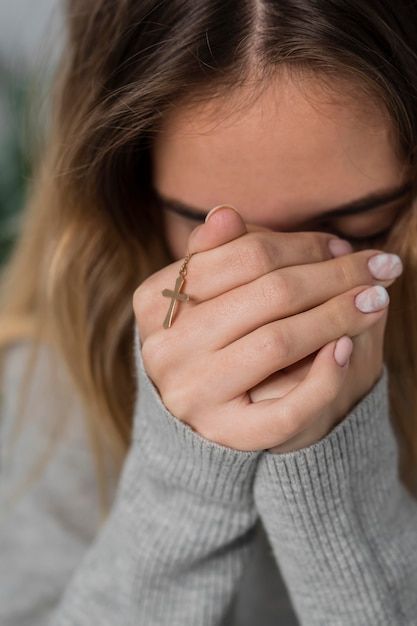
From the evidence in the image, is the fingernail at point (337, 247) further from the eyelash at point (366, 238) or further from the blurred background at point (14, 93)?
the blurred background at point (14, 93)

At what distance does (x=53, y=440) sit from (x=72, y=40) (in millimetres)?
603

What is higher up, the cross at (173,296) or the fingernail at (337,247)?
the cross at (173,296)

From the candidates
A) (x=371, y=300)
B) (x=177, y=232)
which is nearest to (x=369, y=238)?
(x=371, y=300)

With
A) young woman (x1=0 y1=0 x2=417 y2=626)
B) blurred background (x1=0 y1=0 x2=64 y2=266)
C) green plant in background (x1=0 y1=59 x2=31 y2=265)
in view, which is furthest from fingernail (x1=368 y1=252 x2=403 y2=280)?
green plant in background (x1=0 y1=59 x2=31 y2=265)

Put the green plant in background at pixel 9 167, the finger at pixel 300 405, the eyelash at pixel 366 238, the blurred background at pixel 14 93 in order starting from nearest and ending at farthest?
the finger at pixel 300 405, the eyelash at pixel 366 238, the blurred background at pixel 14 93, the green plant in background at pixel 9 167

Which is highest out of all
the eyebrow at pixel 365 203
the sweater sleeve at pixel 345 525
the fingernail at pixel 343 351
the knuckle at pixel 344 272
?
the eyebrow at pixel 365 203

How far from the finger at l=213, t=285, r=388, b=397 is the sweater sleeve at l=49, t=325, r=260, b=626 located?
0.28 ft

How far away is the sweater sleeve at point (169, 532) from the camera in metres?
0.83

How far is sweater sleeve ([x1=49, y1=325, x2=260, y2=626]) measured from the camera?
2.72 feet

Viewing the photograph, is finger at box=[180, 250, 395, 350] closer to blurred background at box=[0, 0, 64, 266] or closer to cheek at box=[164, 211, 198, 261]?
cheek at box=[164, 211, 198, 261]

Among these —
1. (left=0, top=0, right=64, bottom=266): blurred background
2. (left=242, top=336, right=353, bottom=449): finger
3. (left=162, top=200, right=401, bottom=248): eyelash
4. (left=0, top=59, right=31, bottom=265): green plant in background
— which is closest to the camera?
(left=242, top=336, right=353, bottom=449): finger

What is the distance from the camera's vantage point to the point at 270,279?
2.49ft

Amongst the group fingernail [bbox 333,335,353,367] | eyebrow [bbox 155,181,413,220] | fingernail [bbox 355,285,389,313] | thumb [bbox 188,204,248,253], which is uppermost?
thumb [bbox 188,204,248,253]

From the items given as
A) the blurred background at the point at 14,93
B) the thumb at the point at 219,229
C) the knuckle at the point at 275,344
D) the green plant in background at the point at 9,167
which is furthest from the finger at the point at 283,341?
the green plant in background at the point at 9,167
